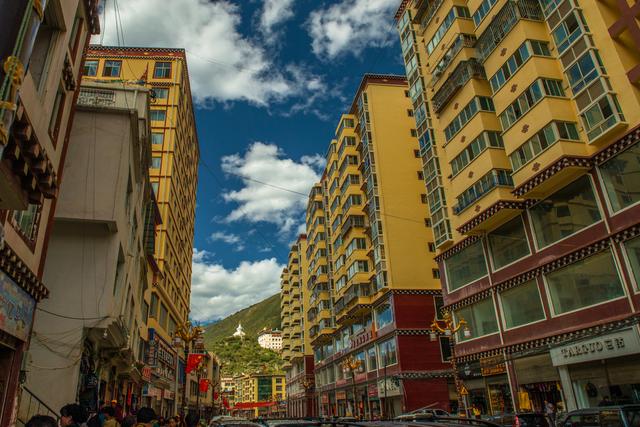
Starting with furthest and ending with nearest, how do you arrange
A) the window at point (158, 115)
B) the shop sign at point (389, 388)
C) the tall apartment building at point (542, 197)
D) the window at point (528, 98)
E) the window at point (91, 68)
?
the window at point (91, 68)
the window at point (158, 115)
the shop sign at point (389, 388)
the window at point (528, 98)
the tall apartment building at point (542, 197)

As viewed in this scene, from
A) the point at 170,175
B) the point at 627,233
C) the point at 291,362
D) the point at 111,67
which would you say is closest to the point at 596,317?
the point at 627,233

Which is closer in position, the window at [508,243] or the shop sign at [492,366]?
the window at [508,243]

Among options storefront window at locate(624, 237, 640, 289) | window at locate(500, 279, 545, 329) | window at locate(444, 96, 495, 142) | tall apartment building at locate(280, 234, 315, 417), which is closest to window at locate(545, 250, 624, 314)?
storefront window at locate(624, 237, 640, 289)

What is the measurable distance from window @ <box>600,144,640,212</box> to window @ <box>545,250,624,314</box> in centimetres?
A: 236

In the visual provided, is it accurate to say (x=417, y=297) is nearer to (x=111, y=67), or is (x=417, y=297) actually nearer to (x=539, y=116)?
(x=539, y=116)

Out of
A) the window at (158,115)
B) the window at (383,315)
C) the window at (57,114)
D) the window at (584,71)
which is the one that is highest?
the window at (158,115)

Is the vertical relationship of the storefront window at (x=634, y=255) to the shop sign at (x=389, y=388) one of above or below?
above

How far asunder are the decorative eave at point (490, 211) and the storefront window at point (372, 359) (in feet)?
67.2

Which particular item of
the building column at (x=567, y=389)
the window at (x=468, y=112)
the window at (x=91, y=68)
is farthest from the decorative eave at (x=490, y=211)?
the window at (x=91, y=68)

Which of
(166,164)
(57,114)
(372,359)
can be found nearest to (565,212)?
(57,114)

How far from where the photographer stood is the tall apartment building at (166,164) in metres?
43.5

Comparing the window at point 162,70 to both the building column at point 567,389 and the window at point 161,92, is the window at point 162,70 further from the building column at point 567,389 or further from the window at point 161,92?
the building column at point 567,389

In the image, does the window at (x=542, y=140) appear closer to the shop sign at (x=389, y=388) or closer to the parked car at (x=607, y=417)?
the parked car at (x=607, y=417)

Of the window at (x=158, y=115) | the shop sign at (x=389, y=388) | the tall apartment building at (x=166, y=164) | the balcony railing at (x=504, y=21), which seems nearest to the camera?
the balcony railing at (x=504, y=21)
